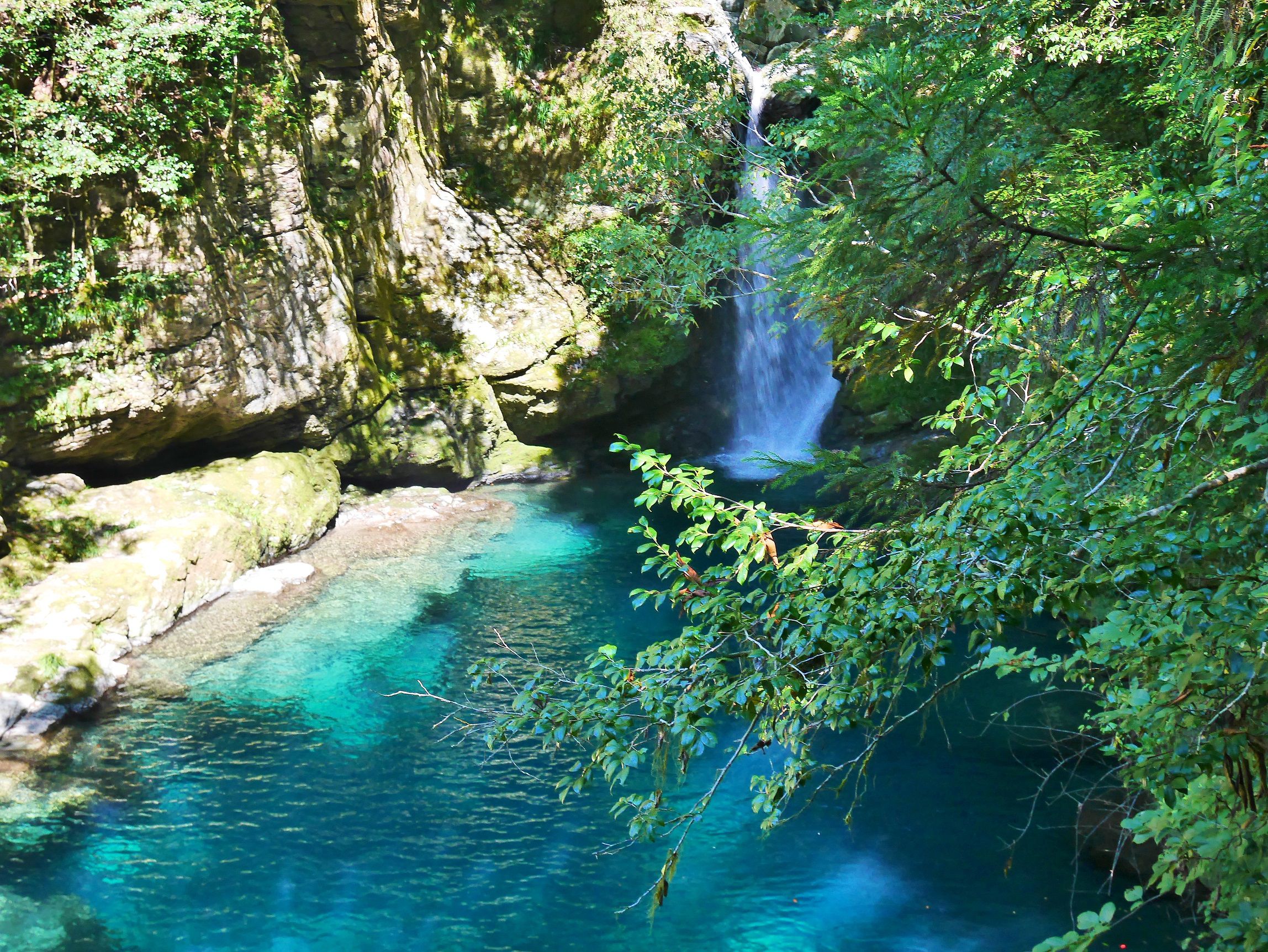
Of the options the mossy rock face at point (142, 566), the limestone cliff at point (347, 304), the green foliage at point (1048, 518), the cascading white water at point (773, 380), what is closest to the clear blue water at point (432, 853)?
the mossy rock face at point (142, 566)

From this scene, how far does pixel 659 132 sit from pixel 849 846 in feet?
41.0

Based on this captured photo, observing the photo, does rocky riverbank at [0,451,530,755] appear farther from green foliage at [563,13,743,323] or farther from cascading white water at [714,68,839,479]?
cascading white water at [714,68,839,479]

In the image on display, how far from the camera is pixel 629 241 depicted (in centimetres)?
1584

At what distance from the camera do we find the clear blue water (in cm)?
613

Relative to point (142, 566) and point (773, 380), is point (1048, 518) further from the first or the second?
point (773, 380)

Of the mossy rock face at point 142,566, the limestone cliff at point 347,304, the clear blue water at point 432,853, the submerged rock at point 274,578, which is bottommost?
the clear blue water at point 432,853

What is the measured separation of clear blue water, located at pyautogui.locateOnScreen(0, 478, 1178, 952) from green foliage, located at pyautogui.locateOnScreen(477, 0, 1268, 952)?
9.66 feet

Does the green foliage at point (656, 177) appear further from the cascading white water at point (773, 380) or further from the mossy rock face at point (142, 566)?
the mossy rock face at point (142, 566)

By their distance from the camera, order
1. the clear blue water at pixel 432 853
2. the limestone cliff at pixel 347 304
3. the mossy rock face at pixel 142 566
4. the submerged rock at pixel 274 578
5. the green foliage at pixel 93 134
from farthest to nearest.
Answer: the submerged rock at pixel 274 578 < the limestone cliff at pixel 347 304 < the green foliage at pixel 93 134 < the mossy rock face at pixel 142 566 < the clear blue water at pixel 432 853

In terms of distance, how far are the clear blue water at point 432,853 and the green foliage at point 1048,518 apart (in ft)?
9.66

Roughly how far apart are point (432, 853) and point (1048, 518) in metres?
5.42

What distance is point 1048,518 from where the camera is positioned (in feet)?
10.6

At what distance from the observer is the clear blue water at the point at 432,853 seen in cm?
613

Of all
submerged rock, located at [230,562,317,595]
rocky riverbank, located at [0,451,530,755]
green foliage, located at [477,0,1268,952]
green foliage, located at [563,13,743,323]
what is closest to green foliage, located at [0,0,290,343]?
rocky riverbank, located at [0,451,530,755]
